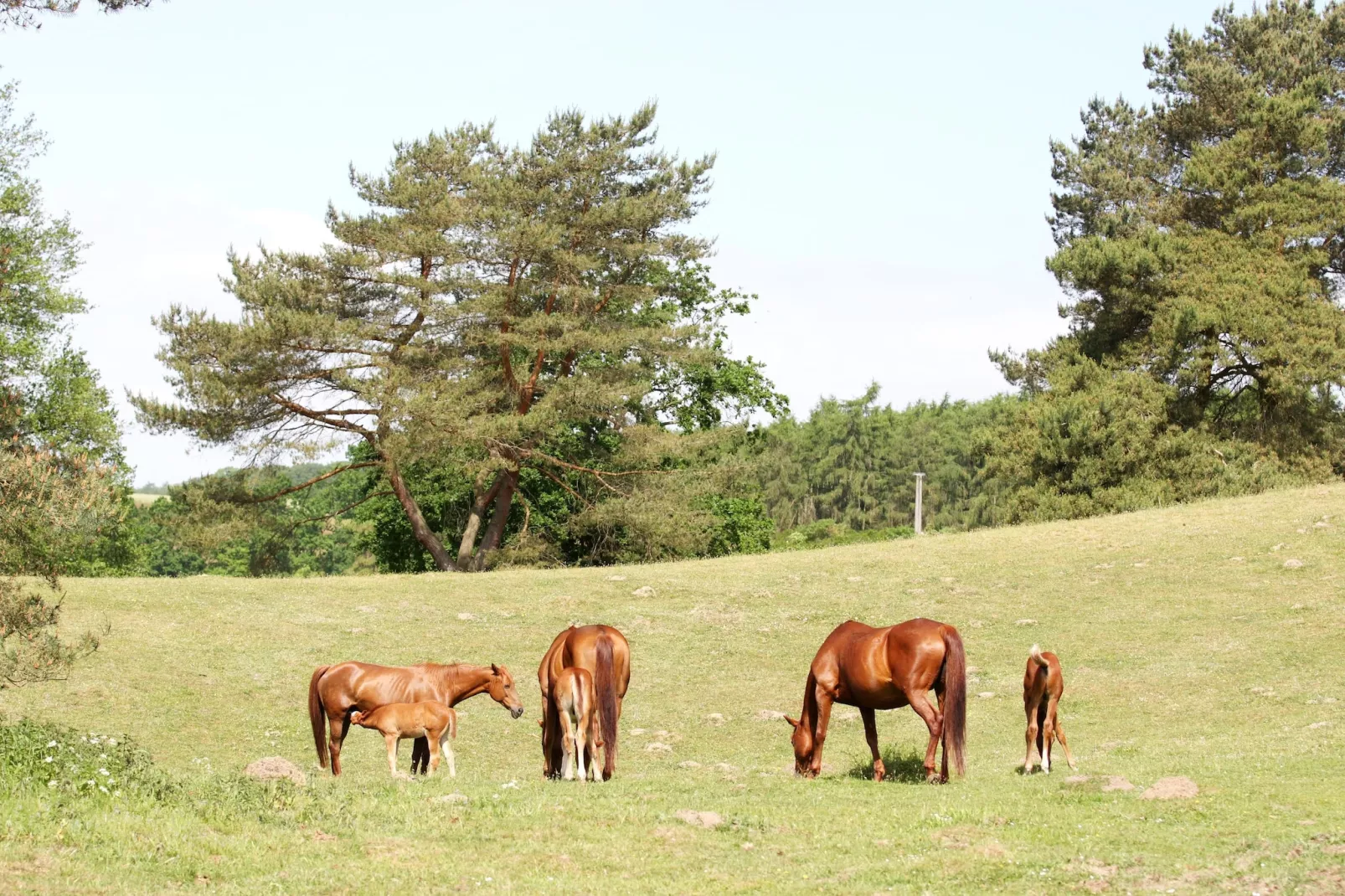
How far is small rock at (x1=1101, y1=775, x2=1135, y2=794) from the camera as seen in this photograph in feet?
40.4

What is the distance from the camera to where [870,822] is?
11109mm

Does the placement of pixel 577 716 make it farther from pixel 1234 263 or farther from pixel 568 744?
pixel 1234 263

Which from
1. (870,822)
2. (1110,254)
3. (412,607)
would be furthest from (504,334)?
(870,822)

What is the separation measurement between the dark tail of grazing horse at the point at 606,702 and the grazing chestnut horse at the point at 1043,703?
4.37 m

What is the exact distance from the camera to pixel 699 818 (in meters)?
11.1

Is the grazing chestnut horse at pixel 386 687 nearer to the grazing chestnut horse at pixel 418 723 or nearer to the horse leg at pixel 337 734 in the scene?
the horse leg at pixel 337 734

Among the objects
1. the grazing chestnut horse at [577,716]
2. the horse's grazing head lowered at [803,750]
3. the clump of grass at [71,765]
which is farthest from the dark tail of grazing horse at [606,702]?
the clump of grass at [71,765]

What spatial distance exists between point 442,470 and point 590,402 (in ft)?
30.6

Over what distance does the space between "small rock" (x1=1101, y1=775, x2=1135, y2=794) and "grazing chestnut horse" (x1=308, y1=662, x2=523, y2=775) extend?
6.24 m

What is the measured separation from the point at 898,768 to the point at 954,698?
4.46ft

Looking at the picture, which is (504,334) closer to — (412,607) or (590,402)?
(590,402)

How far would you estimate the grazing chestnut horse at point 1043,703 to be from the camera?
45.7 ft

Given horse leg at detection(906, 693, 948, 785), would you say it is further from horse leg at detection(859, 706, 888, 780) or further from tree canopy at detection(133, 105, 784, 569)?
tree canopy at detection(133, 105, 784, 569)

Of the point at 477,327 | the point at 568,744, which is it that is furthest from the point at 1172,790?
the point at 477,327
